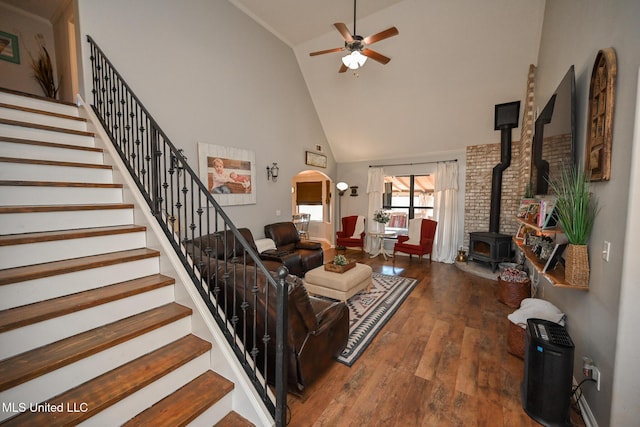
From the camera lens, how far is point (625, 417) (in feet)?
4.54

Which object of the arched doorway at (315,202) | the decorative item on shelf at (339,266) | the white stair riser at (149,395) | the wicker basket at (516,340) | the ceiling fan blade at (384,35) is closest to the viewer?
the white stair riser at (149,395)

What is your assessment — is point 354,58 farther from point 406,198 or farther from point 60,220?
point 406,198

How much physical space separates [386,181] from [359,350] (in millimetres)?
5309

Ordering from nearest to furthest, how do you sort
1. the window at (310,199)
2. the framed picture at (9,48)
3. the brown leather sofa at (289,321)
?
1. the brown leather sofa at (289,321)
2. the framed picture at (9,48)
3. the window at (310,199)

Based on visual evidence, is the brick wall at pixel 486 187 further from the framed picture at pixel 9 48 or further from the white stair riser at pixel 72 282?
the framed picture at pixel 9 48

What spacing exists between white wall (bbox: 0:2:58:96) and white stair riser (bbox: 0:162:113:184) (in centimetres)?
373

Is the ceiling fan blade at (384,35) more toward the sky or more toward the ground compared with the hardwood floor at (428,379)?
more toward the sky

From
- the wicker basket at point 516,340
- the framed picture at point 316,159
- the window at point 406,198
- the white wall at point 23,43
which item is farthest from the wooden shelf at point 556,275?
the white wall at point 23,43

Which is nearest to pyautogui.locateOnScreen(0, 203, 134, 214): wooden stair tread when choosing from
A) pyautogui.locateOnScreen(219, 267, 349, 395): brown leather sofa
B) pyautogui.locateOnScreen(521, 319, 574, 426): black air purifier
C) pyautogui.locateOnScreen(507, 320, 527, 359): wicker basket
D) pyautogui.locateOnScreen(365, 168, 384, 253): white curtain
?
pyautogui.locateOnScreen(219, 267, 349, 395): brown leather sofa

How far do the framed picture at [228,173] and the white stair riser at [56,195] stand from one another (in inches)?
71.8

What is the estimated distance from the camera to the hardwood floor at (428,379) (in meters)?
1.79

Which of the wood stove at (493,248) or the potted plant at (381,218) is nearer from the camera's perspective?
the wood stove at (493,248)

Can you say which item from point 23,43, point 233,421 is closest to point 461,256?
point 233,421

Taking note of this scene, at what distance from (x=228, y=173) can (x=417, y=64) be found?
404cm
